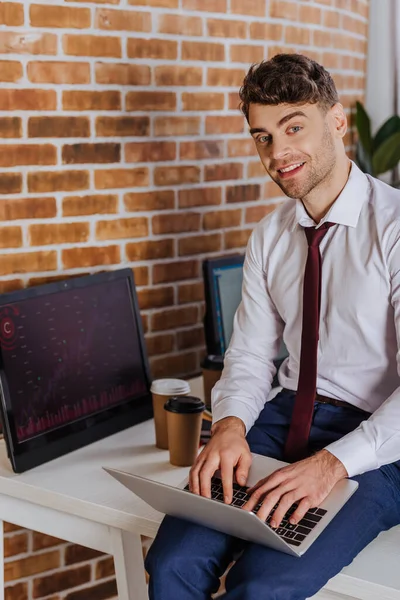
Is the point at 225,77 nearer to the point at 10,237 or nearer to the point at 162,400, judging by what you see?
the point at 10,237

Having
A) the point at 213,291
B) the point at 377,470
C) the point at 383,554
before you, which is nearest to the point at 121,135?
the point at 213,291

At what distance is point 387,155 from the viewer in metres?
3.26

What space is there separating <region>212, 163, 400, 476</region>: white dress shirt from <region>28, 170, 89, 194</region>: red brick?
52 cm

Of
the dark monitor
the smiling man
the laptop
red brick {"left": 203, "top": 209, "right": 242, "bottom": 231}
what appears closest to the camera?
the laptop

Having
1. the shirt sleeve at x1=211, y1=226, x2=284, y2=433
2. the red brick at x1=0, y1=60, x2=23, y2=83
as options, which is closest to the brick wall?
the red brick at x1=0, y1=60, x2=23, y2=83

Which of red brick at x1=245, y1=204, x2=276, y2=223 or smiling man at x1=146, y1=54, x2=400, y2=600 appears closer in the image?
smiling man at x1=146, y1=54, x2=400, y2=600

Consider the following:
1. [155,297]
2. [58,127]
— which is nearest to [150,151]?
[58,127]

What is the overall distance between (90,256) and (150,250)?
21cm

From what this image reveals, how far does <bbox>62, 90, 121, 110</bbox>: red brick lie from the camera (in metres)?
2.18

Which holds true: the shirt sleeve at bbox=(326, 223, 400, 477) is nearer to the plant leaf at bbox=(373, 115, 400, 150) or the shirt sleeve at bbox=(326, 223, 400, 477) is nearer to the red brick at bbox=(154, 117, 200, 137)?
the red brick at bbox=(154, 117, 200, 137)

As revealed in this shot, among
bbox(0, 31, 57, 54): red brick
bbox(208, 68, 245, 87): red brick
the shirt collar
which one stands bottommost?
the shirt collar

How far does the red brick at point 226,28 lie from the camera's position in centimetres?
250

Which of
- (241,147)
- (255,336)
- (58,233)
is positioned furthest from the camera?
(241,147)

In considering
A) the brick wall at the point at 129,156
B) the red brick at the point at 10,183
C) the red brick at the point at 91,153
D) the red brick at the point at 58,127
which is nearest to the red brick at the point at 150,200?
the brick wall at the point at 129,156
